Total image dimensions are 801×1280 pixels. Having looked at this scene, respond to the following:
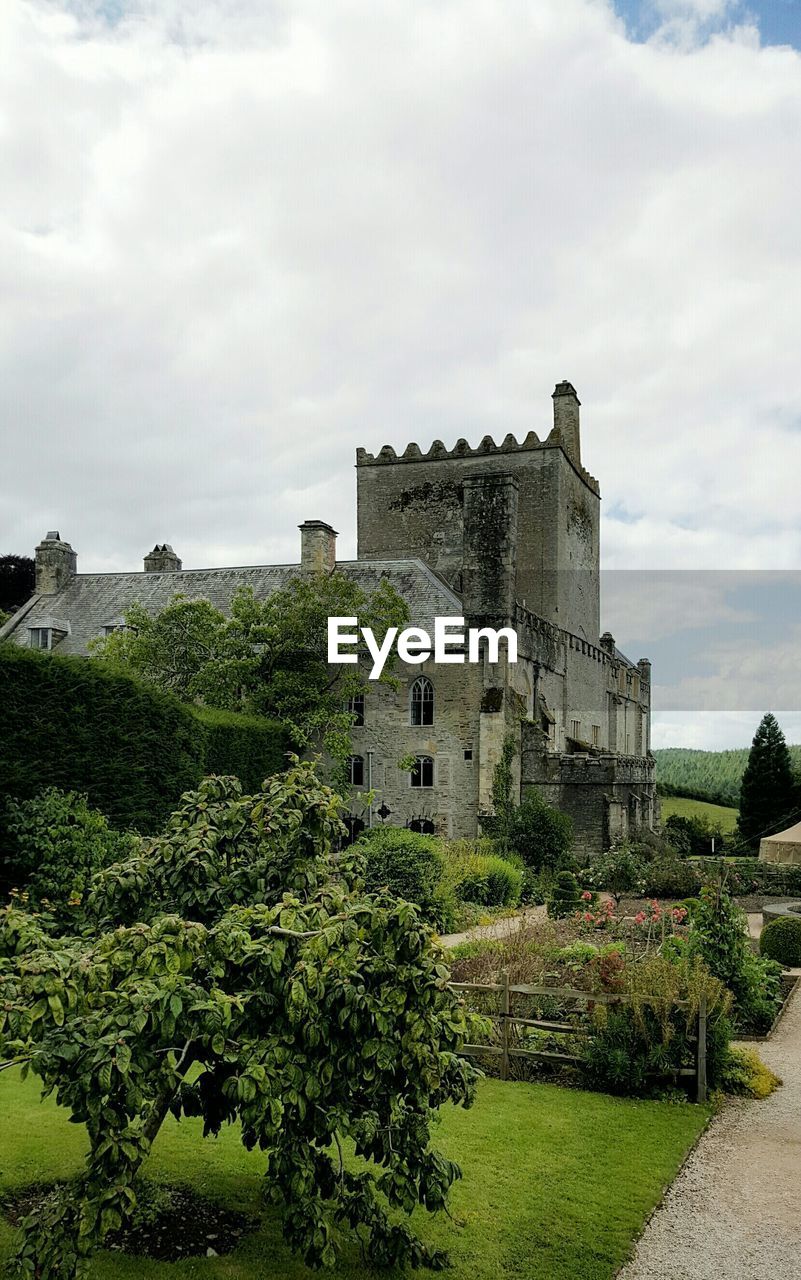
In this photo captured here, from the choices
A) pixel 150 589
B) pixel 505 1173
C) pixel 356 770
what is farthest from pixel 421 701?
pixel 505 1173

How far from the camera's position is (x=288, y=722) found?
28.4 meters

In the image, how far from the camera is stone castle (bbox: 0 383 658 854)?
98.6ft

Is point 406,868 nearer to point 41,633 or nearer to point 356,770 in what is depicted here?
point 356,770

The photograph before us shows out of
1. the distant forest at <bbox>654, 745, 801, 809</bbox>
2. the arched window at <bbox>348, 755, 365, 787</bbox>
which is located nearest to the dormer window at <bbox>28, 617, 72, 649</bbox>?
the arched window at <bbox>348, 755, 365, 787</bbox>

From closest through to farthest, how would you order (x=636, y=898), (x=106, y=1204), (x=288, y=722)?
1. (x=106, y=1204)
2. (x=636, y=898)
3. (x=288, y=722)

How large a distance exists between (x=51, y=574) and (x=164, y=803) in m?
19.6

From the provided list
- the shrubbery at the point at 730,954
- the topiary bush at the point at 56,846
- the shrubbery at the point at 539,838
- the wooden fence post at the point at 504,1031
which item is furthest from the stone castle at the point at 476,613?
the wooden fence post at the point at 504,1031

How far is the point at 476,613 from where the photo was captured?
99.6ft

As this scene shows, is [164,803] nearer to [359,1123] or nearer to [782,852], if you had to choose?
[359,1123]

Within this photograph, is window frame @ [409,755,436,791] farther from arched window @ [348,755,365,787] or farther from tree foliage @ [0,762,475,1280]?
tree foliage @ [0,762,475,1280]

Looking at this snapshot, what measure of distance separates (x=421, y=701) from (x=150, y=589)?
1117 cm

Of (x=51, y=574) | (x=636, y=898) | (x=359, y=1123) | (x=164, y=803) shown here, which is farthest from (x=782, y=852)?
(x=359, y=1123)

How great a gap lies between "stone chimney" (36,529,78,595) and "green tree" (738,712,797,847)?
2892cm

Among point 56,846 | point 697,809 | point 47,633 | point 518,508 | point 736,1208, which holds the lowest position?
point 736,1208
